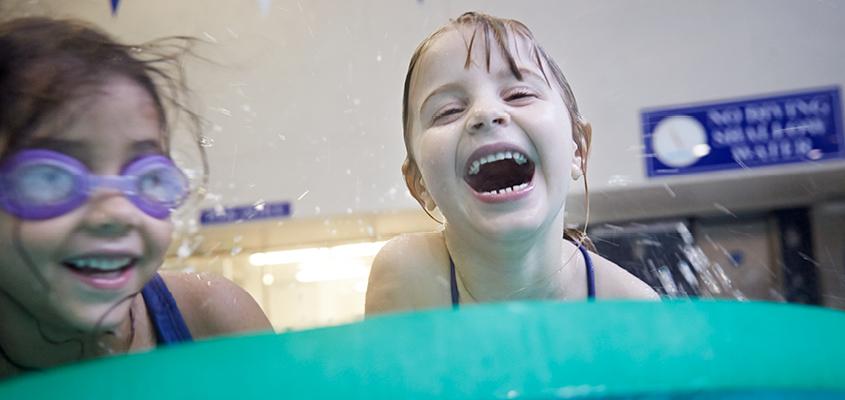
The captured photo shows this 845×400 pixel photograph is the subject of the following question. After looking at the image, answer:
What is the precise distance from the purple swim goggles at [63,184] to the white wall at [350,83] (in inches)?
1.3

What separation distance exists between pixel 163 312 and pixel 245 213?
3.1 inches

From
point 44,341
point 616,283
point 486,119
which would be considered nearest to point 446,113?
point 486,119

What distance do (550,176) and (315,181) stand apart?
0.39 feet

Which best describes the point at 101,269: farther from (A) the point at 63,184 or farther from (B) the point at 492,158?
(B) the point at 492,158

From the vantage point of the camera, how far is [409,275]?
1.32 ft

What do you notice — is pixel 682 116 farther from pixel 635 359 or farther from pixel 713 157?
pixel 635 359

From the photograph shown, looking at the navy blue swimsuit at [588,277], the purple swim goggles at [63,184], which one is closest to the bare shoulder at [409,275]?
the navy blue swimsuit at [588,277]

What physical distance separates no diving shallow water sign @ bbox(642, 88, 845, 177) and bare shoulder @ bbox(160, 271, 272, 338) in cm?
23

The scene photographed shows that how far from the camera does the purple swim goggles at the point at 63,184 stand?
0.34m

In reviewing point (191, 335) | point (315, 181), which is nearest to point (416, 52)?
point (315, 181)

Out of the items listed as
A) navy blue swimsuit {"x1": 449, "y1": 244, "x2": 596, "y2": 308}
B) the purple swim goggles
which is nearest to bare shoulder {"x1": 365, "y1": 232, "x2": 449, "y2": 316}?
navy blue swimsuit {"x1": 449, "y1": 244, "x2": 596, "y2": 308}

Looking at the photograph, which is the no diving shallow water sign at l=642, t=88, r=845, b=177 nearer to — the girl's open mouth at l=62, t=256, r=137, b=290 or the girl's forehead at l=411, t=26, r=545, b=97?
the girl's forehead at l=411, t=26, r=545, b=97

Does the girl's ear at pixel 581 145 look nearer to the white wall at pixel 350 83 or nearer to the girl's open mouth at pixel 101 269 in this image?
the white wall at pixel 350 83

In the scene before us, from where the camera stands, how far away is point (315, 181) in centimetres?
40
